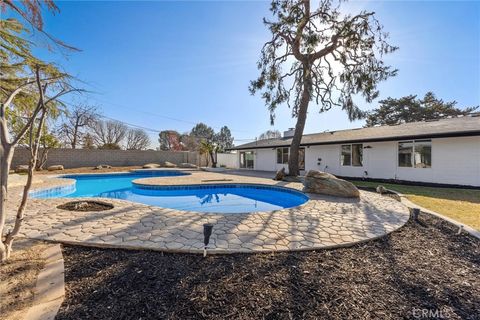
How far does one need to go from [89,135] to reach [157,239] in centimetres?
2710

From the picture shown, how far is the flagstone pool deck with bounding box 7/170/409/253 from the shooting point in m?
3.45

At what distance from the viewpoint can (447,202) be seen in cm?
707

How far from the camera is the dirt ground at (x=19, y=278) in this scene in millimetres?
1979

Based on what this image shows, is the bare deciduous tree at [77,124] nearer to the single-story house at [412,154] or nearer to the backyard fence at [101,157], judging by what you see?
the backyard fence at [101,157]

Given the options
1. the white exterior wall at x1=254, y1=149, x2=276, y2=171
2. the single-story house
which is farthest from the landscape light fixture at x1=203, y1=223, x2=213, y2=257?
the white exterior wall at x1=254, y1=149, x2=276, y2=171

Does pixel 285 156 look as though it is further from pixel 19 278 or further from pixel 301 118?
pixel 19 278

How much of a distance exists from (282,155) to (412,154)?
9.21 m

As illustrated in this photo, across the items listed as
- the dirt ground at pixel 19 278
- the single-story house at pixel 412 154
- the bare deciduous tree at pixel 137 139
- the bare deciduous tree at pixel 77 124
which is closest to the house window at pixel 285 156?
the single-story house at pixel 412 154

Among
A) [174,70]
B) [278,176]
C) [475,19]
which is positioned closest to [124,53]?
[174,70]

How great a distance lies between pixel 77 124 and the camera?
2333cm

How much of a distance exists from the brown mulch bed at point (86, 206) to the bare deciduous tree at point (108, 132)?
25.2 metres

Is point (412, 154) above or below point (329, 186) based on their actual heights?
above

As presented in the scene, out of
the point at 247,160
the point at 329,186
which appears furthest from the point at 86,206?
the point at 247,160

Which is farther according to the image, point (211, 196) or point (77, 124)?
point (77, 124)
